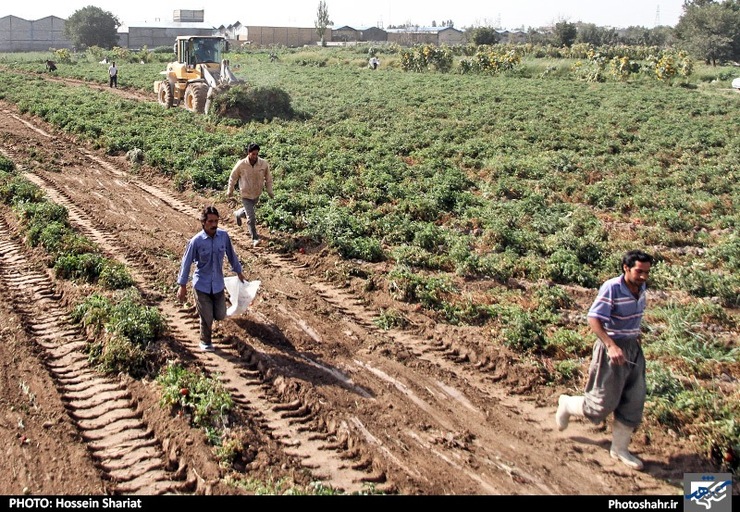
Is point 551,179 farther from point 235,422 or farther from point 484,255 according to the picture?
point 235,422

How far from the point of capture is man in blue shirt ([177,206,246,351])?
700cm

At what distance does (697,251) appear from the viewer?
11.0 metres

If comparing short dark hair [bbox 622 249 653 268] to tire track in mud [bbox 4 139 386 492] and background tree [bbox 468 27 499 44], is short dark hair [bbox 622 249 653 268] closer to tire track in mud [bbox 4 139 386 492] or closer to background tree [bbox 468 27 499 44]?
tire track in mud [bbox 4 139 386 492]

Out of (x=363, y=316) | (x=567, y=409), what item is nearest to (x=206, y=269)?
(x=363, y=316)

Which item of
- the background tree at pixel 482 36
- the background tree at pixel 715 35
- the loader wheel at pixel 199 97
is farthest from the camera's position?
the background tree at pixel 482 36

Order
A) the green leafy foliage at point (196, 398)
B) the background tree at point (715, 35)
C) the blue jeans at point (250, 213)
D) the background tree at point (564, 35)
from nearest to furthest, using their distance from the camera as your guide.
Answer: the green leafy foliage at point (196, 398), the blue jeans at point (250, 213), the background tree at point (715, 35), the background tree at point (564, 35)

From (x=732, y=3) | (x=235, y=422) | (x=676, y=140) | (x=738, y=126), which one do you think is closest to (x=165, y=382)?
(x=235, y=422)

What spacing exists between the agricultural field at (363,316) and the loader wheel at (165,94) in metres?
6.66

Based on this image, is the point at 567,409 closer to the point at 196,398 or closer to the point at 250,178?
the point at 196,398

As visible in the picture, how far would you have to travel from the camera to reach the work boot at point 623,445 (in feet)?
17.8

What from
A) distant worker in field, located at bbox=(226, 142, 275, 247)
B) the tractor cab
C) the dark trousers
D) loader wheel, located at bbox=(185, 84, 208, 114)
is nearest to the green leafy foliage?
the dark trousers

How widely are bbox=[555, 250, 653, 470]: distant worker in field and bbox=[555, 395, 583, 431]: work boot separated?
→ 137 millimetres

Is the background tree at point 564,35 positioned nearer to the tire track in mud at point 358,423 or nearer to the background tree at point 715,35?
the background tree at point 715,35

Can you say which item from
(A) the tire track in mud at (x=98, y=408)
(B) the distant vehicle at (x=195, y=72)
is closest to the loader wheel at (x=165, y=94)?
(B) the distant vehicle at (x=195, y=72)
